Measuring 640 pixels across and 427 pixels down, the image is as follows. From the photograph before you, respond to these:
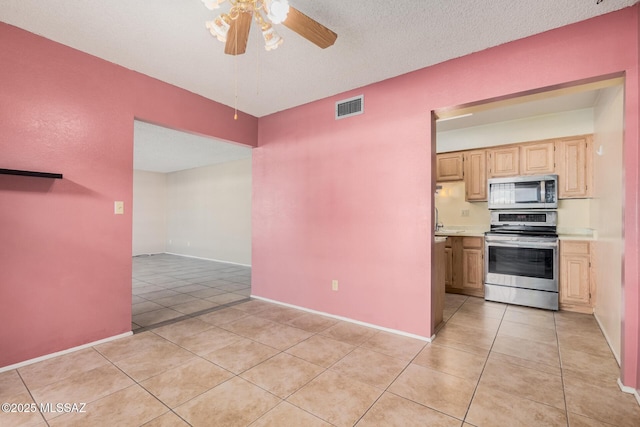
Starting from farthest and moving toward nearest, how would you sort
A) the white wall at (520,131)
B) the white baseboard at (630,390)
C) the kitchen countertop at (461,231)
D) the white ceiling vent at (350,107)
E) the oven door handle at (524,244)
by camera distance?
the kitchen countertop at (461,231) → the white wall at (520,131) → the oven door handle at (524,244) → the white ceiling vent at (350,107) → the white baseboard at (630,390)

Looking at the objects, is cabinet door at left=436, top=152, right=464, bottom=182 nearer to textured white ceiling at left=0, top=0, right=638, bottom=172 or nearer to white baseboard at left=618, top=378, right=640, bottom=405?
textured white ceiling at left=0, top=0, right=638, bottom=172

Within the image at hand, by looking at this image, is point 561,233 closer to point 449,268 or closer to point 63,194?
point 449,268

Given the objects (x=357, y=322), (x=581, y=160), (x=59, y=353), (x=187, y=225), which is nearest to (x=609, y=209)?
(x=581, y=160)

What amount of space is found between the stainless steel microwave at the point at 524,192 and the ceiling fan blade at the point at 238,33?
4.08 meters

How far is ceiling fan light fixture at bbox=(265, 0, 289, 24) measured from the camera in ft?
5.00

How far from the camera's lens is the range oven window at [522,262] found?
148 inches

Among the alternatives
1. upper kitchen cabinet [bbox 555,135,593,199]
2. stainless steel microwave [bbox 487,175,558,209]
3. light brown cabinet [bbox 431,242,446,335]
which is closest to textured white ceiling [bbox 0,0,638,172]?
light brown cabinet [bbox 431,242,446,335]

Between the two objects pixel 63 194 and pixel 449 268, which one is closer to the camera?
pixel 63 194

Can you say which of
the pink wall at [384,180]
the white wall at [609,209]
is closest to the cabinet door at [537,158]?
the white wall at [609,209]

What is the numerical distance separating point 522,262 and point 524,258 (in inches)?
2.4

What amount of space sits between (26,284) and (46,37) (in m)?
2.05

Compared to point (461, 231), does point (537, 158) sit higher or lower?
higher

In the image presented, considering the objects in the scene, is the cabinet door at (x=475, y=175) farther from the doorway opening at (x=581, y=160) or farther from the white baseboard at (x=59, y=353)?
the white baseboard at (x=59, y=353)

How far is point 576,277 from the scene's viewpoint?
3635 millimetres
